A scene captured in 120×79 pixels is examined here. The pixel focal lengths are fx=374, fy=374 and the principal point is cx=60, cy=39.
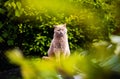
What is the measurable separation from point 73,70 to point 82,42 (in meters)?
7.15

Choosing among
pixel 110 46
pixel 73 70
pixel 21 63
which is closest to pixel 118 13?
pixel 110 46

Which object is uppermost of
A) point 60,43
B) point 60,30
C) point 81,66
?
point 81,66

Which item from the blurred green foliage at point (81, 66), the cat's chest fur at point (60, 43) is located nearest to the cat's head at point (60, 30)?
the cat's chest fur at point (60, 43)

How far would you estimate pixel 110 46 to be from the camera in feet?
3.40

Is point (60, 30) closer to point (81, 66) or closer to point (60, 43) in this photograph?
point (60, 43)

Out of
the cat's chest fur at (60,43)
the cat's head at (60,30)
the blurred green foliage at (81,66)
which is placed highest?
the blurred green foliage at (81,66)

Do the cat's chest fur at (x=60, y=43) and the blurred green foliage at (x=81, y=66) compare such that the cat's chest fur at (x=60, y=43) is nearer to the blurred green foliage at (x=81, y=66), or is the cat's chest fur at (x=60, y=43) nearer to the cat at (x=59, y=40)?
the cat at (x=59, y=40)

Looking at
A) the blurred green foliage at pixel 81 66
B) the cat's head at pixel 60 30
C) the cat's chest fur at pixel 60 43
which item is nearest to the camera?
the blurred green foliage at pixel 81 66

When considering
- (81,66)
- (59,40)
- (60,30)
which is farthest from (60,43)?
(81,66)

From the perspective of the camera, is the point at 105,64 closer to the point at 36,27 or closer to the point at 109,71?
the point at 109,71

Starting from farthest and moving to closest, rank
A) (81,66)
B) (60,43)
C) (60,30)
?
(60,43) → (60,30) → (81,66)

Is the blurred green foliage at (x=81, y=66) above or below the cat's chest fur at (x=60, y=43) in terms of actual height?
above

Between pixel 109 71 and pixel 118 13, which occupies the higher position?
pixel 118 13

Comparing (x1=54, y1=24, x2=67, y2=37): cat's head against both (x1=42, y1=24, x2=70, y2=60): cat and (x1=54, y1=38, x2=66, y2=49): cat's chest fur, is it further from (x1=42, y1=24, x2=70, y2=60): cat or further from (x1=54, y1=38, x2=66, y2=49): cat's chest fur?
(x1=54, y1=38, x2=66, y2=49): cat's chest fur
